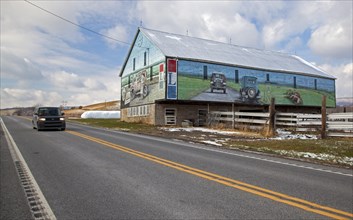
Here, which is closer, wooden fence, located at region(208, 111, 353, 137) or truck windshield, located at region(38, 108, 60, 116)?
wooden fence, located at region(208, 111, 353, 137)

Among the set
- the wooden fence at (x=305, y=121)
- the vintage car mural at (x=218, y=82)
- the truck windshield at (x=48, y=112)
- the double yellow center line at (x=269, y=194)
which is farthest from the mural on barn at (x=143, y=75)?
the double yellow center line at (x=269, y=194)

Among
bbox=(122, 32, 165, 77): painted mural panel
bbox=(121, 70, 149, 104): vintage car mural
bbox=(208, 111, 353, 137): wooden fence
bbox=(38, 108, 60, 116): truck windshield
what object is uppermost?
bbox=(122, 32, 165, 77): painted mural panel

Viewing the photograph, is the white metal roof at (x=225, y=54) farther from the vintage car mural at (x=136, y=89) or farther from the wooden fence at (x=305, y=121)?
the wooden fence at (x=305, y=121)

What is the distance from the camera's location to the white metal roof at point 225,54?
117 feet

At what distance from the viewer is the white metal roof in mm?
35537

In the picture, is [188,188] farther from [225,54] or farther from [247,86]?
[225,54]

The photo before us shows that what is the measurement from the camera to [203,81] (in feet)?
113

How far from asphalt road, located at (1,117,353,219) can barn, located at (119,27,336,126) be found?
76.3 ft

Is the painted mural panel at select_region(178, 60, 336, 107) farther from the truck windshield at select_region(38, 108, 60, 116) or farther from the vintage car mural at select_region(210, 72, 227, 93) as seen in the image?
the truck windshield at select_region(38, 108, 60, 116)

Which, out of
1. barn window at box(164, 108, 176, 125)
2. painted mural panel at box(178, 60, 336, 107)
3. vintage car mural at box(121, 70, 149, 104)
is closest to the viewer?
painted mural panel at box(178, 60, 336, 107)

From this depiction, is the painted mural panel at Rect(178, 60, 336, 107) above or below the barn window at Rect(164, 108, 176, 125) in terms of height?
above

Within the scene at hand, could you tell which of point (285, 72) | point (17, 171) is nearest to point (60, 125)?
point (17, 171)

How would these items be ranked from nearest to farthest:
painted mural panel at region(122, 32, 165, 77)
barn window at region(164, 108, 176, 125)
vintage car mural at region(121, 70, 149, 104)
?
1. barn window at region(164, 108, 176, 125)
2. painted mural panel at region(122, 32, 165, 77)
3. vintage car mural at region(121, 70, 149, 104)

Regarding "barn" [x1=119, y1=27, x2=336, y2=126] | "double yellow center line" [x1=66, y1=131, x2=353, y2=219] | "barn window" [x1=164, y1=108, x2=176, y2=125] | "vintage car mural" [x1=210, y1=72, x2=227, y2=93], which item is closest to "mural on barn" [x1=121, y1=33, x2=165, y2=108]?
"barn" [x1=119, y1=27, x2=336, y2=126]
